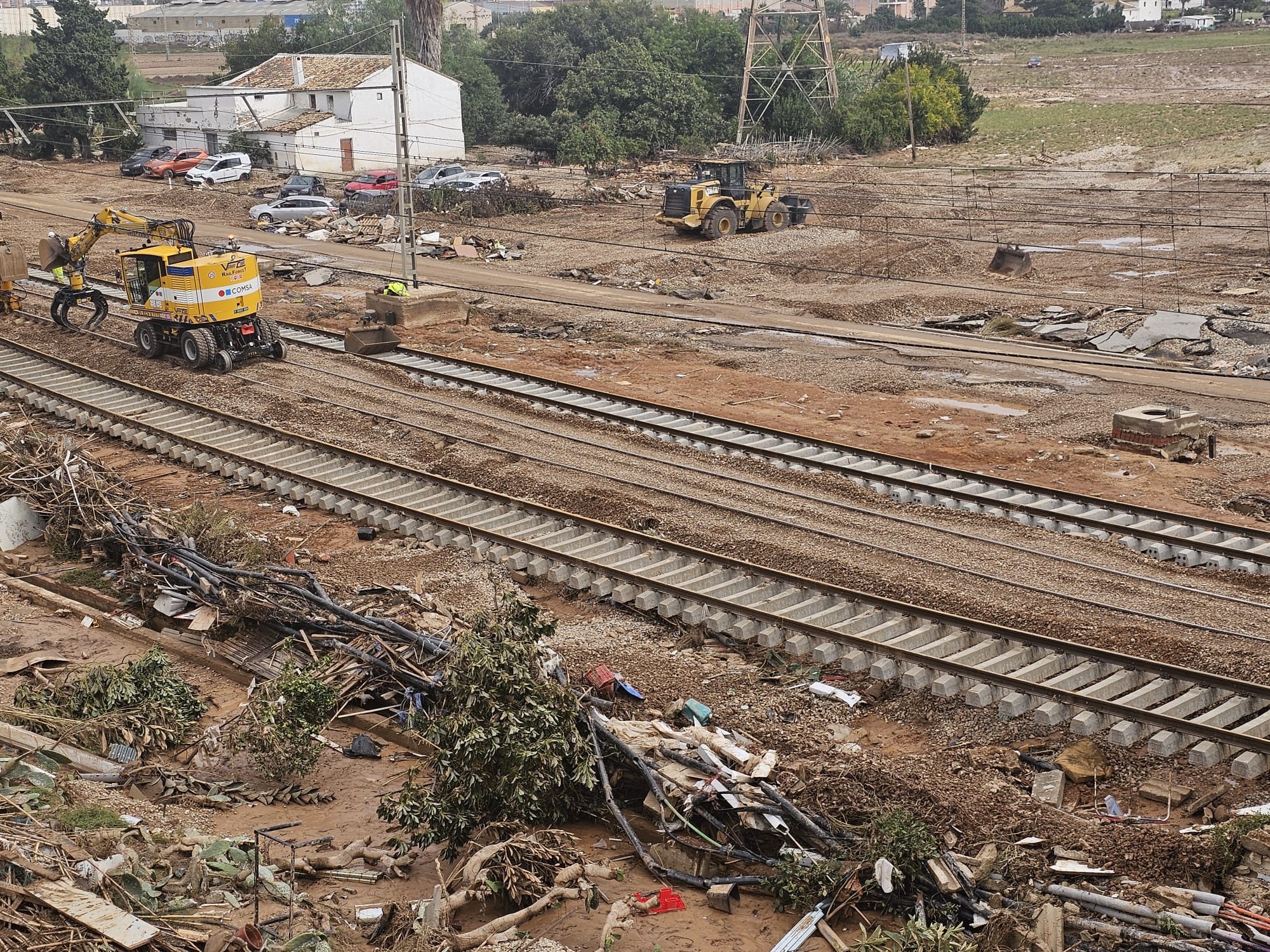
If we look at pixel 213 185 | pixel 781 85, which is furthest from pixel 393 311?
pixel 781 85

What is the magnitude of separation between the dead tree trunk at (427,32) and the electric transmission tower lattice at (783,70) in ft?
53.1

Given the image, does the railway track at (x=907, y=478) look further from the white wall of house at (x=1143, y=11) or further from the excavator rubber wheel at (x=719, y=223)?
the white wall of house at (x=1143, y=11)

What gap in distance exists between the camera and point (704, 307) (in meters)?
32.5

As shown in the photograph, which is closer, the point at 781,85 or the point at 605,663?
the point at 605,663

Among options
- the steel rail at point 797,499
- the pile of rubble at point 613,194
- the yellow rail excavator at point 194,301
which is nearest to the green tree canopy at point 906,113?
the pile of rubble at point 613,194

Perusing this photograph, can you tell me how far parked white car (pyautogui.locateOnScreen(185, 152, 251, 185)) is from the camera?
54.8 metres

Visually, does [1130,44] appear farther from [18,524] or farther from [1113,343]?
[18,524]

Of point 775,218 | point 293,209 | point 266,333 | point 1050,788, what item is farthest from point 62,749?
point 293,209

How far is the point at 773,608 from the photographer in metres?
14.2

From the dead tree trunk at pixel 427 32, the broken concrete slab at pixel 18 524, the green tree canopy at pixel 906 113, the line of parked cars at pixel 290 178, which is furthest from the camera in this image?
the dead tree trunk at pixel 427 32

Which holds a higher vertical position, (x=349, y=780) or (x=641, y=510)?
(x=641, y=510)

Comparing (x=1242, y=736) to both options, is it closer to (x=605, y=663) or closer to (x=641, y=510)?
(x=605, y=663)

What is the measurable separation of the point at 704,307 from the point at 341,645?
2054 cm

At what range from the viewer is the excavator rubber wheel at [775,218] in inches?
1688
